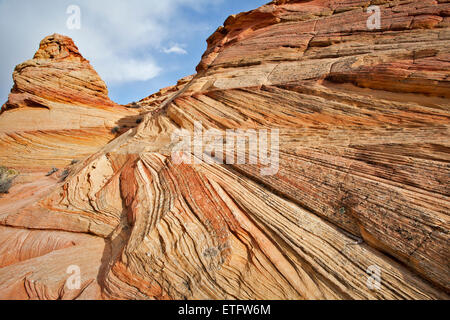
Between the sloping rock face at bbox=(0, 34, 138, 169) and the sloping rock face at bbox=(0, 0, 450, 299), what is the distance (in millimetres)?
7398

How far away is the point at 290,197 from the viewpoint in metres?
5.75

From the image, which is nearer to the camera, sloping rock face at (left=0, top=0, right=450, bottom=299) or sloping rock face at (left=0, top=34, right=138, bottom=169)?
sloping rock face at (left=0, top=0, right=450, bottom=299)

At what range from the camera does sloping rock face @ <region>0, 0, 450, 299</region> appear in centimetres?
441

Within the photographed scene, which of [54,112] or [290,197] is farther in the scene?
[54,112]

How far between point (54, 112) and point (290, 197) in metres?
20.4

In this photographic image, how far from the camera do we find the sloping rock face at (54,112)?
631 inches

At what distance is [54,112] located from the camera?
17766 millimetres

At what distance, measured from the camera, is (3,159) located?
15188 mm

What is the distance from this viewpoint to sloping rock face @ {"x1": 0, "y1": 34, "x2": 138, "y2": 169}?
1603 cm

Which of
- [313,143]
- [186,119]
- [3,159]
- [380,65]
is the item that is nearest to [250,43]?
[186,119]

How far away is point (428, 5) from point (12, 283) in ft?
55.4

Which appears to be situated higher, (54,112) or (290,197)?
(54,112)

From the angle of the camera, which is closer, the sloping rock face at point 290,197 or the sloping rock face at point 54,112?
the sloping rock face at point 290,197

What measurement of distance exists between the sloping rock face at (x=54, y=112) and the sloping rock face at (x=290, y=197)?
24.3ft
